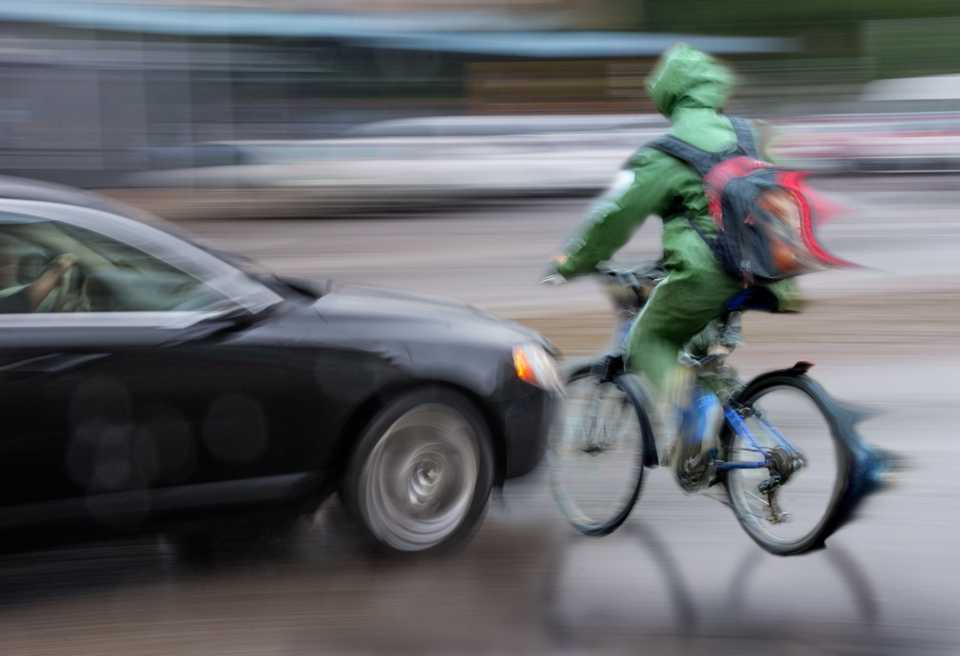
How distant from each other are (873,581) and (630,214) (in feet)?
4.99

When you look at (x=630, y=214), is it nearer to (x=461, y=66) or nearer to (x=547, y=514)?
(x=547, y=514)

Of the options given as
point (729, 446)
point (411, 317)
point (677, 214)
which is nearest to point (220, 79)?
point (411, 317)

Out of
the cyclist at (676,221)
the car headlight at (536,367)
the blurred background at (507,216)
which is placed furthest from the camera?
the car headlight at (536,367)

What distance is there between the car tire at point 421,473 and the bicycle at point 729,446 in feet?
1.57

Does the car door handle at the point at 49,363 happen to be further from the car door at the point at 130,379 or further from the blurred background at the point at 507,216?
the blurred background at the point at 507,216

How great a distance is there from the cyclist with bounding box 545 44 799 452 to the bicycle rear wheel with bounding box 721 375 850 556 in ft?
1.04

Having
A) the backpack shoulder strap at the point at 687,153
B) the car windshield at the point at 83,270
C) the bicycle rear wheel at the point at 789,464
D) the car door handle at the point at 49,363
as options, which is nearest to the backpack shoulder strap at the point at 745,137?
the backpack shoulder strap at the point at 687,153

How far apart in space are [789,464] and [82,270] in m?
2.53

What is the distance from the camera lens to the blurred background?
15.6ft

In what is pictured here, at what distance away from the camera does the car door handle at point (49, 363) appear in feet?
15.7

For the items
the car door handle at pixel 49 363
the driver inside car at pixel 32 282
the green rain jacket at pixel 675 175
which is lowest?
the car door handle at pixel 49 363

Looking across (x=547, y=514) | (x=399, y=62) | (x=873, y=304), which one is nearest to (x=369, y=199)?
(x=399, y=62)

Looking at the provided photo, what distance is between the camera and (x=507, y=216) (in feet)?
63.6

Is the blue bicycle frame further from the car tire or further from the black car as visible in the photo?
the car tire
